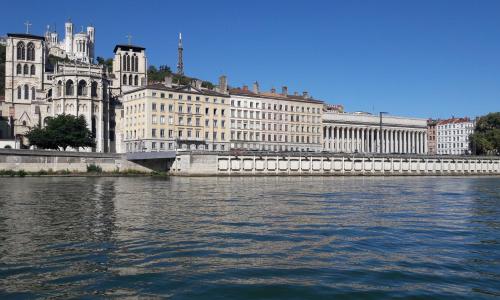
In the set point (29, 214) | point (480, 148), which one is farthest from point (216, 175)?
point (480, 148)

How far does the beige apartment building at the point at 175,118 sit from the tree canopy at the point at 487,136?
66856mm

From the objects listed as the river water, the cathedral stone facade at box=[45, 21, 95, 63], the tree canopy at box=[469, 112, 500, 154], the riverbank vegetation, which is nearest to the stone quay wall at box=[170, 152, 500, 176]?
the riverbank vegetation

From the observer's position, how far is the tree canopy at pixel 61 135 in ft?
286

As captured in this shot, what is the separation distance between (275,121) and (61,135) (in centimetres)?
4538

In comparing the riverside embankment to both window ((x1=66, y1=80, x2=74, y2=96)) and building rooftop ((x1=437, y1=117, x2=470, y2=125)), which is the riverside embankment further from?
building rooftop ((x1=437, y1=117, x2=470, y2=125))

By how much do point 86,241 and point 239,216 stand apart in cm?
865

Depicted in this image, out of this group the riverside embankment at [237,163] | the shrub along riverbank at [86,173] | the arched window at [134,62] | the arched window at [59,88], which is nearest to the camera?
the shrub along riverbank at [86,173]

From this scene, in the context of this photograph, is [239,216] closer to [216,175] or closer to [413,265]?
[413,265]

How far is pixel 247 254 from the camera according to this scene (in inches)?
604

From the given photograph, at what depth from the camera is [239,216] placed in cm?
2452

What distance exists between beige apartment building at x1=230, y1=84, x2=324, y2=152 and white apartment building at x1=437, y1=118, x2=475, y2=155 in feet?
204

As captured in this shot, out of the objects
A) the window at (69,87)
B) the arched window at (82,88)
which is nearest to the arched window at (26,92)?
the window at (69,87)

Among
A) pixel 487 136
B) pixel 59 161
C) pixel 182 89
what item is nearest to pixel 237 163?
pixel 182 89

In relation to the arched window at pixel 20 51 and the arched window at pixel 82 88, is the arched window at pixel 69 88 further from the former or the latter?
the arched window at pixel 20 51
